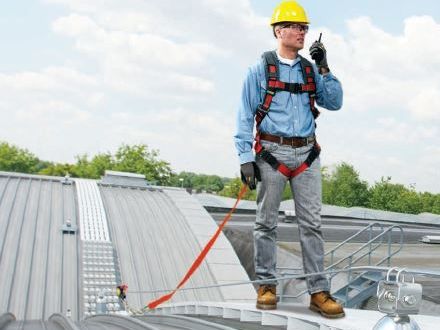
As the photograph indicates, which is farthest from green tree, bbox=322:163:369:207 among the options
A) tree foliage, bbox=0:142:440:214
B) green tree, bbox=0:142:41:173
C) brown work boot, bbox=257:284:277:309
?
brown work boot, bbox=257:284:277:309

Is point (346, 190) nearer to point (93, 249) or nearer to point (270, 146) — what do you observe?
point (93, 249)

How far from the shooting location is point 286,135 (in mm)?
5250

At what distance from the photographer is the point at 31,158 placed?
111m

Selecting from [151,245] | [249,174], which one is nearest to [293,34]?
[249,174]

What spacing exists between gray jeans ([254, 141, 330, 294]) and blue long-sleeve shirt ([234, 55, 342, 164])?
0.57ft

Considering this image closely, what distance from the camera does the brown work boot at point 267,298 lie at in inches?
215

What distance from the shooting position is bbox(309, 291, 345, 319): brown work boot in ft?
16.0

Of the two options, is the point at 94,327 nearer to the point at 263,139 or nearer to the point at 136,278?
the point at 263,139

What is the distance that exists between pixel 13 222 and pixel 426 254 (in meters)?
18.8

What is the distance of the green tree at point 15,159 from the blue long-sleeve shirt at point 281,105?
110226 millimetres

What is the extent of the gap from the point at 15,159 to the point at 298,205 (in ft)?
366

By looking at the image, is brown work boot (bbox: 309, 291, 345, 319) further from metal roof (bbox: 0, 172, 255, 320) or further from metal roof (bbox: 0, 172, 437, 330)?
metal roof (bbox: 0, 172, 255, 320)

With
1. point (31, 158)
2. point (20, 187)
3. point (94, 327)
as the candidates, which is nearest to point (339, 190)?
point (31, 158)

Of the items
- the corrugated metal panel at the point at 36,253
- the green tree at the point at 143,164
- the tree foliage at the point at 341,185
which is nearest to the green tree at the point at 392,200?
the tree foliage at the point at 341,185
